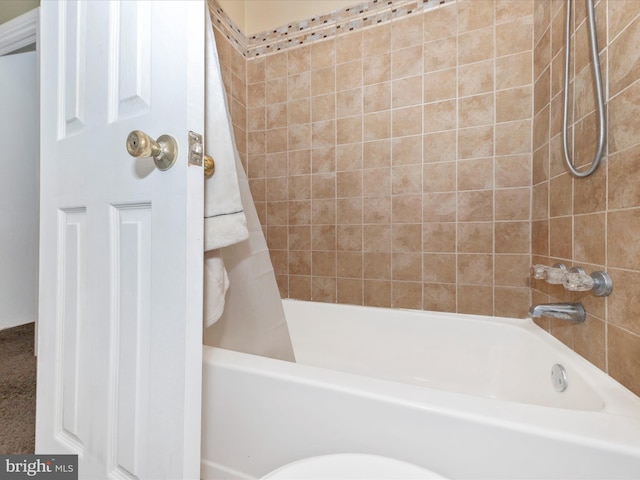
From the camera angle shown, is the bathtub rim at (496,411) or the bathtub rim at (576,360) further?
the bathtub rim at (576,360)

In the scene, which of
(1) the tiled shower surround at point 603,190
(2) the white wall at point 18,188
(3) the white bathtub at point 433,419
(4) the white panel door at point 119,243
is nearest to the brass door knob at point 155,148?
(4) the white panel door at point 119,243

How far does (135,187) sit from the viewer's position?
0.56 meters

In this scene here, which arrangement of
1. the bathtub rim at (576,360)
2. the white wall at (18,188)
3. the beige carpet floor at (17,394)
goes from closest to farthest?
1. the bathtub rim at (576,360)
2. the beige carpet floor at (17,394)
3. the white wall at (18,188)

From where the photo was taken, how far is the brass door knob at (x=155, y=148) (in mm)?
483

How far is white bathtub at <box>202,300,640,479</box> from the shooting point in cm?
50

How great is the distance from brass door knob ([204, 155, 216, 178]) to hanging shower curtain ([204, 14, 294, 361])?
0.01m

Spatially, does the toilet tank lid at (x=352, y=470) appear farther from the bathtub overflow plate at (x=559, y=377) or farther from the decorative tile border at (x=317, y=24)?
the decorative tile border at (x=317, y=24)

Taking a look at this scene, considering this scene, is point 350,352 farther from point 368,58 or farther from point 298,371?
point 368,58

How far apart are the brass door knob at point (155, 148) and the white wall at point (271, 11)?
157 centimetres

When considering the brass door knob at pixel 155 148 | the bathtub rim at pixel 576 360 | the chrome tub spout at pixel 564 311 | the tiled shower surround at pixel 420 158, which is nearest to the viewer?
the brass door knob at pixel 155 148

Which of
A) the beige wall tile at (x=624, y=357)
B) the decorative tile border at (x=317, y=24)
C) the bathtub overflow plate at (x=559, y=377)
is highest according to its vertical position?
the decorative tile border at (x=317, y=24)

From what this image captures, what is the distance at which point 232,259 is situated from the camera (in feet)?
2.69

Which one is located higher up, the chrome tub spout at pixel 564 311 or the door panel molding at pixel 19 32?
the door panel molding at pixel 19 32

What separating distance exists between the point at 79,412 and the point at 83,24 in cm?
91
